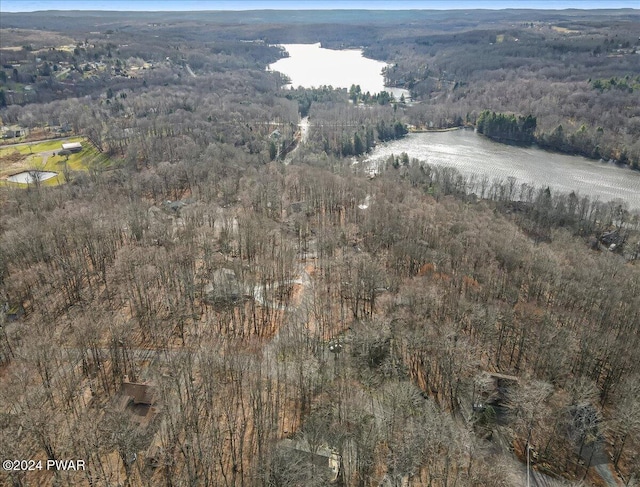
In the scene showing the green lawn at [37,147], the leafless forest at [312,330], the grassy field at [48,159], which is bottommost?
the leafless forest at [312,330]

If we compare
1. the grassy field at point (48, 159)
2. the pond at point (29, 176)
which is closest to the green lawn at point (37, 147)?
the grassy field at point (48, 159)

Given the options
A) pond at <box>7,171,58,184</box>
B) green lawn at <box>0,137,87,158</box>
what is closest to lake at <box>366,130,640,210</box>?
pond at <box>7,171,58,184</box>

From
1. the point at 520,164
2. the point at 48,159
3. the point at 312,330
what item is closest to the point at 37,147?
the point at 48,159

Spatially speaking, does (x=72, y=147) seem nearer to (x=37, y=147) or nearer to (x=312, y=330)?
(x=37, y=147)

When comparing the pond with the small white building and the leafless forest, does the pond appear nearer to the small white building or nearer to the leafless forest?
the leafless forest

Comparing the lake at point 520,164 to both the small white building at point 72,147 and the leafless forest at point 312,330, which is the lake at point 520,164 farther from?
the small white building at point 72,147

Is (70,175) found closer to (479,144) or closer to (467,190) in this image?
(467,190)
